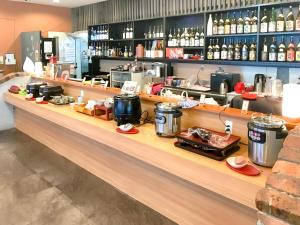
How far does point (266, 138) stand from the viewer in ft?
5.65

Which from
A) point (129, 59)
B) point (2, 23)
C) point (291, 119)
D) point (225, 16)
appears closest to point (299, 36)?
point (225, 16)

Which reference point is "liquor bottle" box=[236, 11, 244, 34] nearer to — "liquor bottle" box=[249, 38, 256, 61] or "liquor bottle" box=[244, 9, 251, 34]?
"liquor bottle" box=[244, 9, 251, 34]

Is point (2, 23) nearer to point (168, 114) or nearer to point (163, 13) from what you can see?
point (163, 13)

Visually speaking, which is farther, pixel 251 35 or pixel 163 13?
pixel 163 13

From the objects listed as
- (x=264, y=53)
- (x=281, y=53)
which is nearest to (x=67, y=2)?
(x=264, y=53)

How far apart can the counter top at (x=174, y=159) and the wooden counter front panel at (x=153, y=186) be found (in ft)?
1.00

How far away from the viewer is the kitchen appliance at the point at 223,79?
4359 mm

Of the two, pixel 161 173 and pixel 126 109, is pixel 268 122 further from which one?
pixel 126 109

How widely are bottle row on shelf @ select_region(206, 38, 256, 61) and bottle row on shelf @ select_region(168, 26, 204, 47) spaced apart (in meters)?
0.22

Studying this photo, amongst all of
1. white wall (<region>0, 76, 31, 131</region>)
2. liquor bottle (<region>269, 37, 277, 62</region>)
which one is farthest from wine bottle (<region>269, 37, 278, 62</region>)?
white wall (<region>0, 76, 31, 131</region>)

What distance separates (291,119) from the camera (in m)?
1.93

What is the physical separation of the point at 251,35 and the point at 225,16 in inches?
24.4

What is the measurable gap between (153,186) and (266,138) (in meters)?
1.25

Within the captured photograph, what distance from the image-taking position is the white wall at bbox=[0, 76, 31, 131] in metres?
5.15
